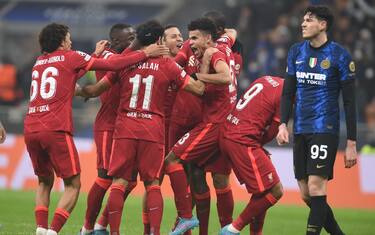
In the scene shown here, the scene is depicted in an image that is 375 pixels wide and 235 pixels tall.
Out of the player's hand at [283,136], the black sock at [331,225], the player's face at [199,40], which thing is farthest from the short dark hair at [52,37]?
the black sock at [331,225]

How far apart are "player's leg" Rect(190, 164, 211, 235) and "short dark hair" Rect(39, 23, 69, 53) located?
208 cm

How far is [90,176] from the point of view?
56.0 ft

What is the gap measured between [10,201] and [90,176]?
2.14 metres

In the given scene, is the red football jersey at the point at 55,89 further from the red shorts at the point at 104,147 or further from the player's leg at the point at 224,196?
the player's leg at the point at 224,196

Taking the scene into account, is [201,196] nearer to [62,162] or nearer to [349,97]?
[62,162]

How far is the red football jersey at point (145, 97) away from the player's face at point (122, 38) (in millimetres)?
1260

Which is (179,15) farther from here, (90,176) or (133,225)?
(133,225)

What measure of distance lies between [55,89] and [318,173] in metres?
2.92

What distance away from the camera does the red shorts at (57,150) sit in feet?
32.8

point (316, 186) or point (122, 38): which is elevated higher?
point (122, 38)

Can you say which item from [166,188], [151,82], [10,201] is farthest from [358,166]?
[151,82]

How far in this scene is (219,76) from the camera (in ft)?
33.1

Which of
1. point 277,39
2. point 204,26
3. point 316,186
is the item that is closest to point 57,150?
point 204,26

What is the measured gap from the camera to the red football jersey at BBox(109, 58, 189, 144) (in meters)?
9.88
